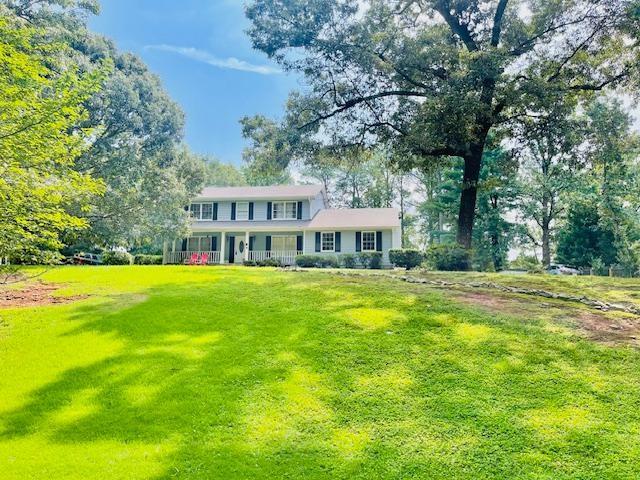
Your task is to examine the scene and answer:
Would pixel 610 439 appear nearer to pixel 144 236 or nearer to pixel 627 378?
pixel 627 378

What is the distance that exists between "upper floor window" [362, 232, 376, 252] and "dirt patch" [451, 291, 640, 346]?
16372 millimetres

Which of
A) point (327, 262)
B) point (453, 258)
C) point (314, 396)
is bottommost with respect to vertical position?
point (314, 396)

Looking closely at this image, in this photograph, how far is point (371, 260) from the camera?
76.3 feet

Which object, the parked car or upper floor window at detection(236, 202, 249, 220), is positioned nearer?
the parked car

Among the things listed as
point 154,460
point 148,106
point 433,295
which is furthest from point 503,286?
point 148,106

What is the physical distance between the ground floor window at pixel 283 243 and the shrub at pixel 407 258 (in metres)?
7.81

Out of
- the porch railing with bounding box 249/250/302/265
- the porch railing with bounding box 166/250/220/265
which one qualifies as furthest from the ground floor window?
the porch railing with bounding box 166/250/220/265

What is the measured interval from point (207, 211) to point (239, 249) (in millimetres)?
3770

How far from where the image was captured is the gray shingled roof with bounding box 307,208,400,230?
85.5 ft

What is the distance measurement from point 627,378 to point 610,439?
1.41 metres

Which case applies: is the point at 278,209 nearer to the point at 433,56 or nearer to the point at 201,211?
the point at 201,211

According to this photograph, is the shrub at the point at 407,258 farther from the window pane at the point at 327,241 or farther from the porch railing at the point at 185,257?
the porch railing at the point at 185,257

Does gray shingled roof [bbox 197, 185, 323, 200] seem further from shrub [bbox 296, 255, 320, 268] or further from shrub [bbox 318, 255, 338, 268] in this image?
shrub [bbox 318, 255, 338, 268]

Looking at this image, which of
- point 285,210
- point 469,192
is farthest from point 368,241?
point 469,192
